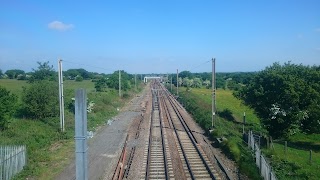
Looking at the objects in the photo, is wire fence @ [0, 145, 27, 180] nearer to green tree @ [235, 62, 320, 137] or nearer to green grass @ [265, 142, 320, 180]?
green grass @ [265, 142, 320, 180]

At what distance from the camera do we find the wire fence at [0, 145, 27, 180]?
47.0 ft

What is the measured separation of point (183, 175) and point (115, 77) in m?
71.3

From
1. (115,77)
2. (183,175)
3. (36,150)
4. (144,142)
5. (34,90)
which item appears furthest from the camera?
(115,77)

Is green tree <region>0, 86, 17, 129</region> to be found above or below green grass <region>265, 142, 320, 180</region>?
above

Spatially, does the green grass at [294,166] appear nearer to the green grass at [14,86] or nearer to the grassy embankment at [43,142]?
the grassy embankment at [43,142]

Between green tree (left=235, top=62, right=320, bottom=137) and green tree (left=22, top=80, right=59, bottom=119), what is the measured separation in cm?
1769

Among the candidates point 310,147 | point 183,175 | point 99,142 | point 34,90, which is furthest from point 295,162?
point 34,90

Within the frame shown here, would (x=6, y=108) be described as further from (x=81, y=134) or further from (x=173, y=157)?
(x=81, y=134)

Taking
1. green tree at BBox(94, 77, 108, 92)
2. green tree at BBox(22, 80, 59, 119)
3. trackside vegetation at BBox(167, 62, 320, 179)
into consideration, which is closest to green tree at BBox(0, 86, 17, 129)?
green tree at BBox(22, 80, 59, 119)

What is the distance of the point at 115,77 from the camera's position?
8588 centimetres

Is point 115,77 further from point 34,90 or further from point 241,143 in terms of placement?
point 241,143

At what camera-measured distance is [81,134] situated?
20.6 ft

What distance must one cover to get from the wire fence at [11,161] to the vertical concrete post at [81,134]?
9441 millimetres

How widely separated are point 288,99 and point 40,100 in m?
20.7
